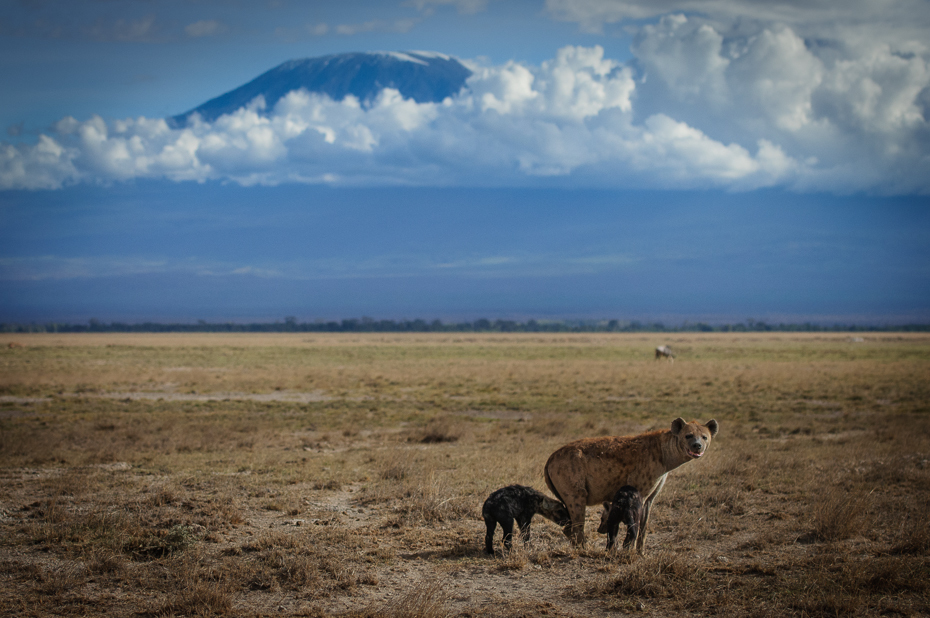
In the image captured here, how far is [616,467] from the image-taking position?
27.2 feet

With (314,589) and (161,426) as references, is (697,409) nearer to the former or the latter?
(161,426)

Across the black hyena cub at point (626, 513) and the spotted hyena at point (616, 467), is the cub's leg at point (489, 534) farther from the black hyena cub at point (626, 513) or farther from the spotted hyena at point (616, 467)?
the black hyena cub at point (626, 513)

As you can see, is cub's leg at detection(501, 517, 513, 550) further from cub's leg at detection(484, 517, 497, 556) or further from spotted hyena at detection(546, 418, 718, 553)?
spotted hyena at detection(546, 418, 718, 553)

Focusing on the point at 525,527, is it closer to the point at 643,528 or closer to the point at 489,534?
the point at 489,534

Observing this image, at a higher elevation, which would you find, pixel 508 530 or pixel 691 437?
pixel 691 437

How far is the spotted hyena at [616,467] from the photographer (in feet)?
26.8

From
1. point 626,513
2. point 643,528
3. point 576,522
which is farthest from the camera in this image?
point 576,522

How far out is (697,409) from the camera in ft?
88.0

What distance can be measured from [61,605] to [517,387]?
31401mm

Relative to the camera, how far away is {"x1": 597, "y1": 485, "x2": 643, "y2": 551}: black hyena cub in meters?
7.90

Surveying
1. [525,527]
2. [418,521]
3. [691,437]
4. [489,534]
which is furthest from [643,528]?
[418,521]

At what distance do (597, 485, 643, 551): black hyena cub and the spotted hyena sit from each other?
20 cm

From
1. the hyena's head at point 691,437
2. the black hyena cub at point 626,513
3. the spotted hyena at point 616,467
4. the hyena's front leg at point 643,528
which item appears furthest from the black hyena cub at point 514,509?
the hyena's head at point 691,437

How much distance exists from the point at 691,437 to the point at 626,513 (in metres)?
1.21
